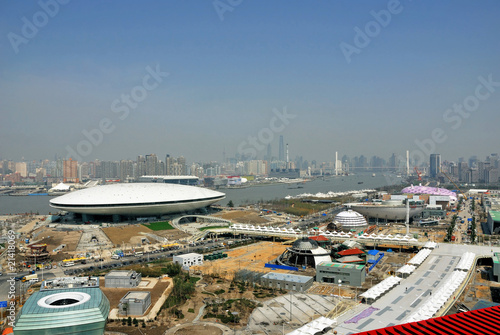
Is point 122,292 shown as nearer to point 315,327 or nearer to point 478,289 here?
point 315,327

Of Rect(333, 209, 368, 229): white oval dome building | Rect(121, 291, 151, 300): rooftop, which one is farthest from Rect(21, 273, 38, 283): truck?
Rect(333, 209, 368, 229): white oval dome building

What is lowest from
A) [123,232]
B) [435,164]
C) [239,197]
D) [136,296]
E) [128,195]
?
[239,197]

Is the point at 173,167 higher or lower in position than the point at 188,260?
higher

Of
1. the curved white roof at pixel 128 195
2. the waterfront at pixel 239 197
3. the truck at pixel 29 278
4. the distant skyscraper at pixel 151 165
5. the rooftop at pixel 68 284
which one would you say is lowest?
the waterfront at pixel 239 197

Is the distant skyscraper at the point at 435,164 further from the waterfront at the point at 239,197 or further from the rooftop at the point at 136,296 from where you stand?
the rooftop at the point at 136,296

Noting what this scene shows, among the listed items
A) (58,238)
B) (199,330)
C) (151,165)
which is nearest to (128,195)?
(58,238)

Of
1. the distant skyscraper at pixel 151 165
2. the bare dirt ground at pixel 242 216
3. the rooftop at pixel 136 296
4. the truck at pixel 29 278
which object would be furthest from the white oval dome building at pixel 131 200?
the distant skyscraper at pixel 151 165
